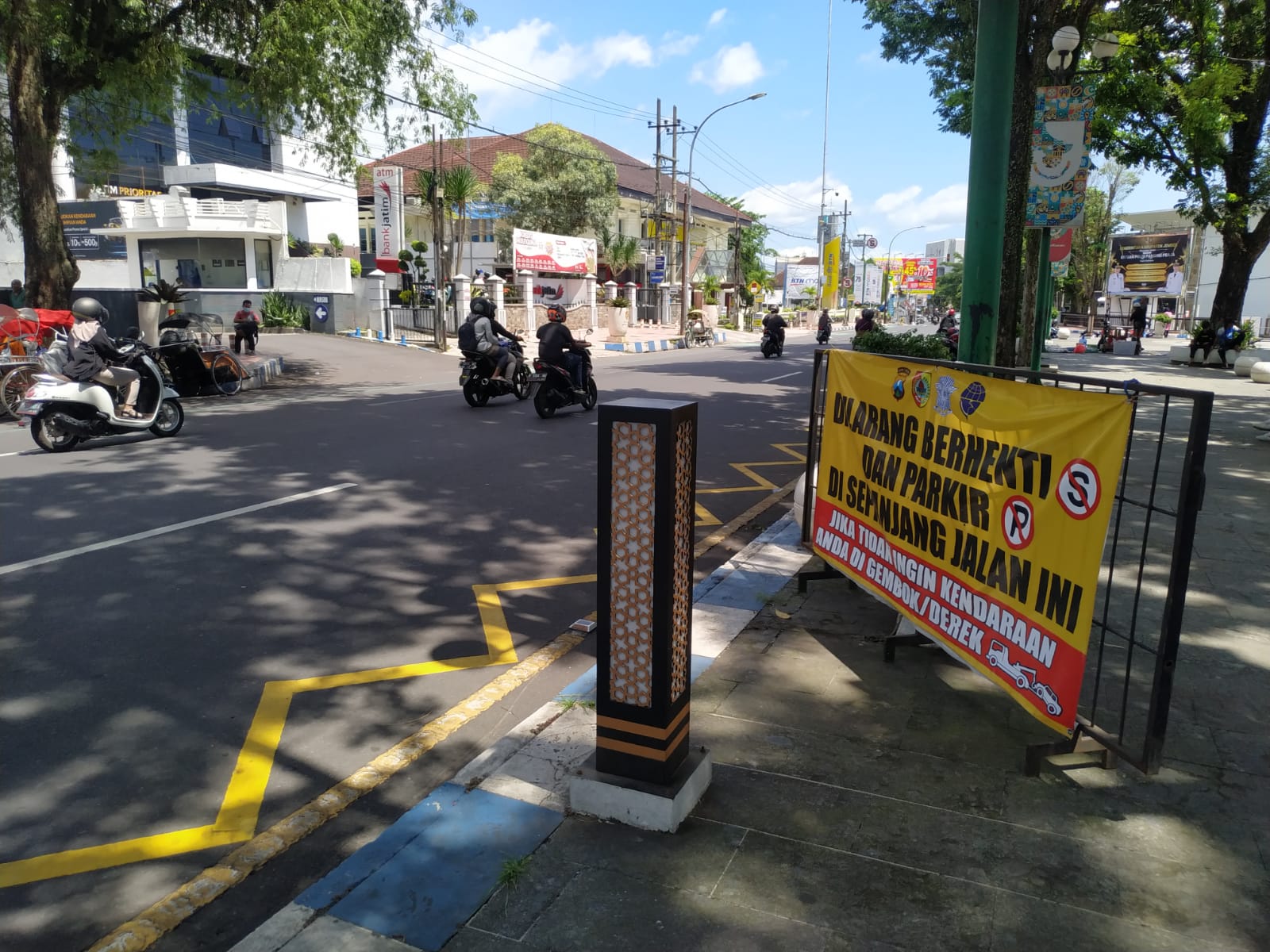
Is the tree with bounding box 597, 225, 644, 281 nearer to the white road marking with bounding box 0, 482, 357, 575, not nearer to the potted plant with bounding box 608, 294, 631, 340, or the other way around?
the potted plant with bounding box 608, 294, 631, 340

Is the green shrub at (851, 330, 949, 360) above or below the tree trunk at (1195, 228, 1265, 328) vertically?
below

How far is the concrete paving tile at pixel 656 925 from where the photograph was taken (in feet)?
8.46

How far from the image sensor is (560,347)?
1285 cm

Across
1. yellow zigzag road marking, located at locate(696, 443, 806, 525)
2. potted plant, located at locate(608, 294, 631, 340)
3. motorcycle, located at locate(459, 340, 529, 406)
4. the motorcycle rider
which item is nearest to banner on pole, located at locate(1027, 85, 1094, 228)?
yellow zigzag road marking, located at locate(696, 443, 806, 525)

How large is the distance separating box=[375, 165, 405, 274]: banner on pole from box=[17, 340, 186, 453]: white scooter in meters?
23.0

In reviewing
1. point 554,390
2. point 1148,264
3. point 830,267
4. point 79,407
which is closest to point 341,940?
point 79,407

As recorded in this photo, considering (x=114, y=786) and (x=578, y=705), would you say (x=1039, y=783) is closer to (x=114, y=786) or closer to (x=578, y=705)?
(x=578, y=705)

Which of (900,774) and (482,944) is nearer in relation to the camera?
(482,944)

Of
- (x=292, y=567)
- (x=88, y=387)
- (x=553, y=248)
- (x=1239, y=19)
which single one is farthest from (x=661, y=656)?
(x=553, y=248)

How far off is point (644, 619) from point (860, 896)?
110 centimetres

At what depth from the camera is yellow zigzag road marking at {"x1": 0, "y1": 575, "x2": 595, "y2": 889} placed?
10.1 feet

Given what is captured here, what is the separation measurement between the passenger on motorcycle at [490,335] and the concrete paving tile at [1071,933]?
37.6 feet

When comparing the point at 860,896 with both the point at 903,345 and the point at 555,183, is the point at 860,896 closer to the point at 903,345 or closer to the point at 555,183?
the point at 903,345

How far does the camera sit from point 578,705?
4176 millimetres
